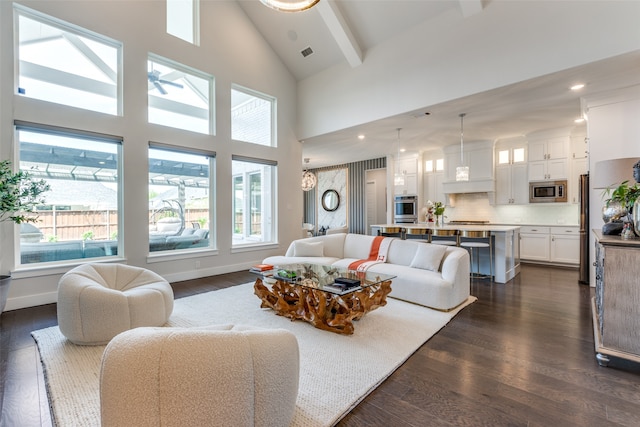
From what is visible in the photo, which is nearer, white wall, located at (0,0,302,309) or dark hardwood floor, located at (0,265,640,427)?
dark hardwood floor, located at (0,265,640,427)

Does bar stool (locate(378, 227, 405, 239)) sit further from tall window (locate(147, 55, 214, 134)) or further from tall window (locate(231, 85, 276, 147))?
tall window (locate(147, 55, 214, 134))

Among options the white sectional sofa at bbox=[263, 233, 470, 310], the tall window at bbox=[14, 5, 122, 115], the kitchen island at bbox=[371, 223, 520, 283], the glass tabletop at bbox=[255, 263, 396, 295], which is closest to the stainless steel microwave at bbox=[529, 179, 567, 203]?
the kitchen island at bbox=[371, 223, 520, 283]

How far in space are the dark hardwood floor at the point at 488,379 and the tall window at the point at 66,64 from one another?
2843 mm

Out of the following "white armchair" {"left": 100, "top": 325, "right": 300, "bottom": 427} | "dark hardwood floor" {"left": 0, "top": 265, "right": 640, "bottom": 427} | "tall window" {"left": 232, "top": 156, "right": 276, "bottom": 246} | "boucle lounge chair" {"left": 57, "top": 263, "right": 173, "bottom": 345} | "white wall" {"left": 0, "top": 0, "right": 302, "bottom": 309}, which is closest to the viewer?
"white armchair" {"left": 100, "top": 325, "right": 300, "bottom": 427}

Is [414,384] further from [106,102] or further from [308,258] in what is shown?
[106,102]

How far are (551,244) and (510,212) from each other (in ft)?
3.75

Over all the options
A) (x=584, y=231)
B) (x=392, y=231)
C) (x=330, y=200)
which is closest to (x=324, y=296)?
(x=392, y=231)

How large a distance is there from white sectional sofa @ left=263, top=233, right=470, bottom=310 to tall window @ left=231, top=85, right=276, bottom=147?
2.63 metres

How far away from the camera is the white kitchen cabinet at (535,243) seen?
20.3 ft

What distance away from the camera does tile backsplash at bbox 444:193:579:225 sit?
6219 millimetres

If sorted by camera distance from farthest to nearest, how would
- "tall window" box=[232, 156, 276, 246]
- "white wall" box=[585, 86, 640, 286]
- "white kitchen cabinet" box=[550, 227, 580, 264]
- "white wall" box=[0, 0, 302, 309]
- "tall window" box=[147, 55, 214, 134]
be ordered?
"tall window" box=[232, 156, 276, 246] < "white kitchen cabinet" box=[550, 227, 580, 264] < "tall window" box=[147, 55, 214, 134] < "white wall" box=[585, 86, 640, 286] < "white wall" box=[0, 0, 302, 309]

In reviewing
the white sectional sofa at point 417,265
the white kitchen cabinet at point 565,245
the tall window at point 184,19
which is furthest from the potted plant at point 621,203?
the tall window at point 184,19

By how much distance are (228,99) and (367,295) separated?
4631 mm

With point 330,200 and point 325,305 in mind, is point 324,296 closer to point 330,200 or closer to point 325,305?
point 325,305
